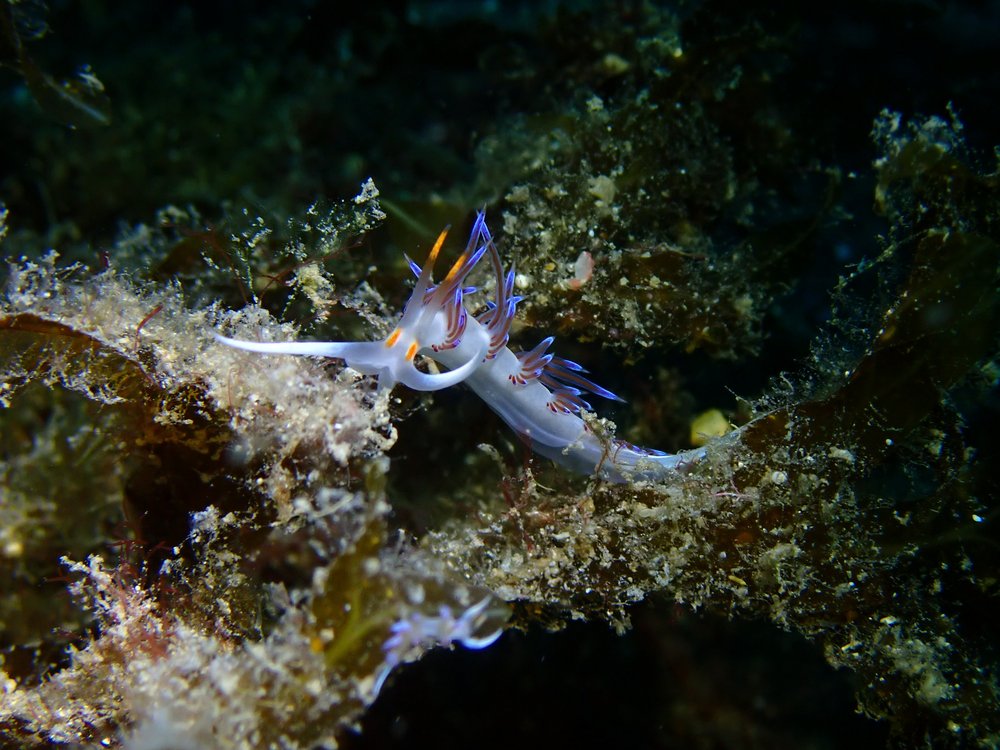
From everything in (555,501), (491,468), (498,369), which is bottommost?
(491,468)

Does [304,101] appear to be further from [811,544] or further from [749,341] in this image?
[811,544]

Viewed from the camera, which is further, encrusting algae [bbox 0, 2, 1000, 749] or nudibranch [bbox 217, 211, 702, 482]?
nudibranch [bbox 217, 211, 702, 482]

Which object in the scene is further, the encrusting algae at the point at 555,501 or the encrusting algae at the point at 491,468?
the encrusting algae at the point at 555,501

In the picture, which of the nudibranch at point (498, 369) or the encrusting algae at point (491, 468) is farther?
the nudibranch at point (498, 369)

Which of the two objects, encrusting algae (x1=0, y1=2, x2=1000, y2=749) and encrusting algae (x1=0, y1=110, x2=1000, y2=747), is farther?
encrusting algae (x1=0, y1=110, x2=1000, y2=747)

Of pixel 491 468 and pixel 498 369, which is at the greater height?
pixel 498 369

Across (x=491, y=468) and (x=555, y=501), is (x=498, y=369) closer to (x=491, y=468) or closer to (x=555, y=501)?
(x=555, y=501)

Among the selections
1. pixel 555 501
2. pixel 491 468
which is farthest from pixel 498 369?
pixel 491 468

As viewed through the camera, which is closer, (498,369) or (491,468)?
(498,369)

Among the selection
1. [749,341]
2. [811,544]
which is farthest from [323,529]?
[749,341]
